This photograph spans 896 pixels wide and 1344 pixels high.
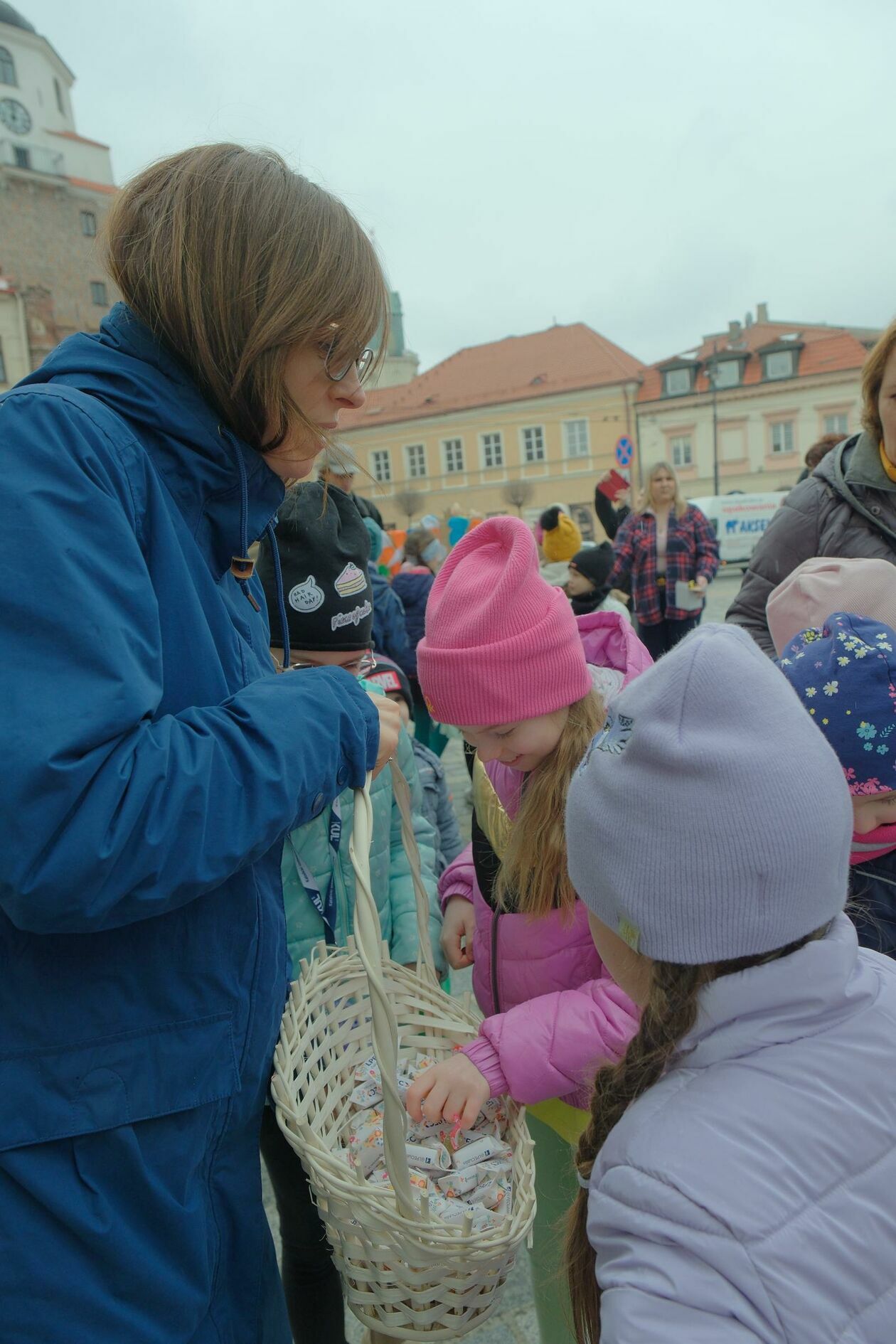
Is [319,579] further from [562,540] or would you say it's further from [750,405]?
[750,405]

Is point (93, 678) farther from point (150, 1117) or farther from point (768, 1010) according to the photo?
point (768, 1010)

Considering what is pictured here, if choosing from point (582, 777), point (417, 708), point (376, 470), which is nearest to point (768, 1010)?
point (582, 777)

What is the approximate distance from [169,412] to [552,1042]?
3.22 feet

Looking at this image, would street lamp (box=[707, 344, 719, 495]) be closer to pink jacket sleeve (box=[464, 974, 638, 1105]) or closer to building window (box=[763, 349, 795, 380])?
building window (box=[763, 349, 795, 380])

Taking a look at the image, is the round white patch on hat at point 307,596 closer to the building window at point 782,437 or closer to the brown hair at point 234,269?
the brown hair at point 234,269

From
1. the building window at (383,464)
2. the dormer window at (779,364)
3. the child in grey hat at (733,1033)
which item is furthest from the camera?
the building window at (383,464)

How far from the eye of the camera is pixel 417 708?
17.3ft

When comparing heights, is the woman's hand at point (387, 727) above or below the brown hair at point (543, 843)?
above

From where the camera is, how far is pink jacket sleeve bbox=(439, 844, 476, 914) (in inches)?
70.0

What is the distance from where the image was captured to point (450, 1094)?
4.03 ft

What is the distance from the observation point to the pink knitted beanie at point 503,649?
144cm

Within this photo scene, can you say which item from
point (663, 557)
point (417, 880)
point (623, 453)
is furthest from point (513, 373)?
point (417, 880)

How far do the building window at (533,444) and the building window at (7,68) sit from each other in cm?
2918

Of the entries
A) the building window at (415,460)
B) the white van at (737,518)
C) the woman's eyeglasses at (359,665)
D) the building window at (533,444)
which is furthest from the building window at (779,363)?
the woman's eyeglasses at (359,665)
